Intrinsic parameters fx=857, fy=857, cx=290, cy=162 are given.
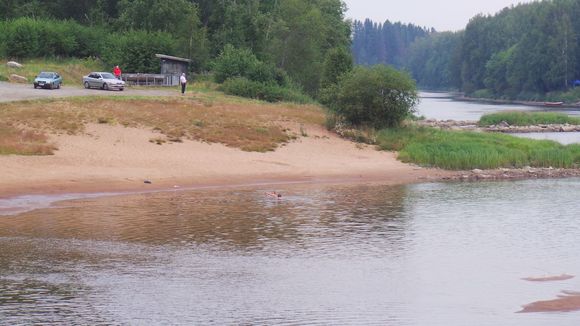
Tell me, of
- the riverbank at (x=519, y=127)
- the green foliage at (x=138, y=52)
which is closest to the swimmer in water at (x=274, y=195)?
the green foliage at (x=138, y=52)

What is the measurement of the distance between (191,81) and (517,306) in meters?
59.1

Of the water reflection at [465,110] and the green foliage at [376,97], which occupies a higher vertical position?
the green foliage at [376,97]

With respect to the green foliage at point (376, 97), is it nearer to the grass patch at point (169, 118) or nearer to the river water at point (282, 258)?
the grass patch at point (169, 118)

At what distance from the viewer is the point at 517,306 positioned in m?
20.3

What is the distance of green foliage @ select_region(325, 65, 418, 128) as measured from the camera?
54.2m

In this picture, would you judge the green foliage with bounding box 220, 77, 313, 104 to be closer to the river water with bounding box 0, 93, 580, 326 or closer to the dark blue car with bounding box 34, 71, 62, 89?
the dark blue car with bounding box 34, 71, 62, 89

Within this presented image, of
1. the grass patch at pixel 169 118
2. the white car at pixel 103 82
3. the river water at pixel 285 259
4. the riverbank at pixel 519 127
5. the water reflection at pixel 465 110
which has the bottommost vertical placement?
the river water at pixel 285 259

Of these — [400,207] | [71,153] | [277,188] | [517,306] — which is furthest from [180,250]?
[71,153]

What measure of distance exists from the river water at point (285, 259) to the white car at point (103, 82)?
29.6 meters

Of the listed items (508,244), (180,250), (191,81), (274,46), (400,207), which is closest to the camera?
(180,250)

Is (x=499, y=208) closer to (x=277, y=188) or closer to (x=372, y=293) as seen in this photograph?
(x=277, y=188)

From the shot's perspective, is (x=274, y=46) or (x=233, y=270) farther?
(x=274, y=46)

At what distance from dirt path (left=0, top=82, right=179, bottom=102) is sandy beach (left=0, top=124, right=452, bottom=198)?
358 inches

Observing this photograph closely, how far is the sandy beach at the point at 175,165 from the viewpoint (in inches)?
1502
